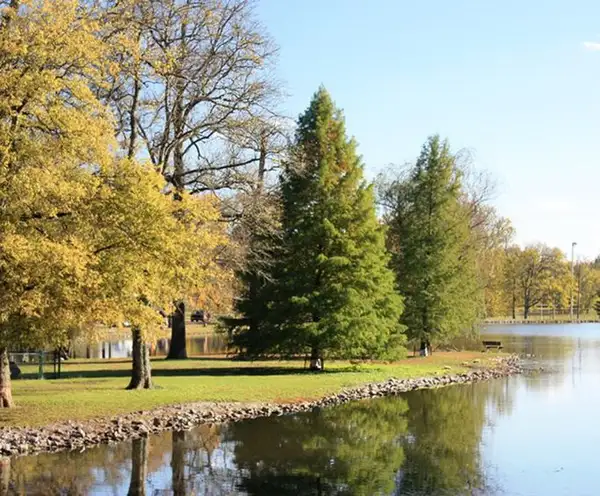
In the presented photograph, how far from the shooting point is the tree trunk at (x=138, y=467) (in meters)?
13.1

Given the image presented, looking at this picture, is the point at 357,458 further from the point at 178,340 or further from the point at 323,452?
the point at 178,340

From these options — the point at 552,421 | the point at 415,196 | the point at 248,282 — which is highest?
the point at 415,196

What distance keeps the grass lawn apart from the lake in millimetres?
2110

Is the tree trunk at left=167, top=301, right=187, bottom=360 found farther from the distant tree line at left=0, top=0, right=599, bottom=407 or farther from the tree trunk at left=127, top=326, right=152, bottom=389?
the tree trunk at left=127, top=326, right=152, bottom=389

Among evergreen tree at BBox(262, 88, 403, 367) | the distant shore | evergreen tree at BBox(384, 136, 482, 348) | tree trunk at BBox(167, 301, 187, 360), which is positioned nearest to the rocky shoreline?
evergreen tree at BBox(262, 88, 403, 367)

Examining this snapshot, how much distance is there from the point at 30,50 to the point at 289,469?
1064cm

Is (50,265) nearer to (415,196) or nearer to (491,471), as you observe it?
(491,471)

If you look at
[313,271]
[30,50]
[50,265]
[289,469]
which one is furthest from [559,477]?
[313,271]

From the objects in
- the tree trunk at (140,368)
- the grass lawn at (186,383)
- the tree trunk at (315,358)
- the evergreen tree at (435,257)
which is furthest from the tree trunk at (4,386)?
the evergreen tree at (435,257)

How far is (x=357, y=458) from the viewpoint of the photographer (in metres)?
16.3

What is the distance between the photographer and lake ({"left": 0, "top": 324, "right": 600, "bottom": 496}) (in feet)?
44.3

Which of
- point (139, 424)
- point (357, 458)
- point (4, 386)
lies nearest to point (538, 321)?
point (357, 458)

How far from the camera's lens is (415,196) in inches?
1767

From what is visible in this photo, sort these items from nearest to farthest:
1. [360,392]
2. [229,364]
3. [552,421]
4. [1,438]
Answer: [1,438] < [552,421] < [360,392] < [229,364]
